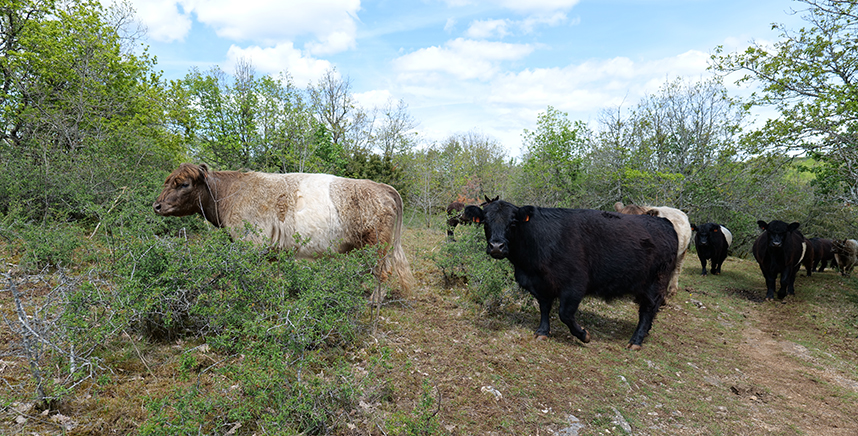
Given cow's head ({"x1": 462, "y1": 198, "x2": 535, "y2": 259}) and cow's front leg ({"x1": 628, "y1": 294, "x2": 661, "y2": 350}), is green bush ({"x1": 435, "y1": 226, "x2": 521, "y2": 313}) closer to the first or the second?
cow's head ({"x1": 462, "y1": 198, "x2": 535, "y2": 259})

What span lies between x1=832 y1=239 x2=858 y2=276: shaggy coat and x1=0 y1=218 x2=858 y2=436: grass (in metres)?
7.61

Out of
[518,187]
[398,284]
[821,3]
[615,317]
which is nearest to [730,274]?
[821,3]

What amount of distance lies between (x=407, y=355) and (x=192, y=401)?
2.28 metres

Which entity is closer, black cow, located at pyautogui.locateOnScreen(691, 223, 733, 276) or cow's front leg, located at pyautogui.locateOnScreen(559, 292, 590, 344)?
cow's front leg, located at pyautogui.locateOnScreen(559, 292, 590, 344)

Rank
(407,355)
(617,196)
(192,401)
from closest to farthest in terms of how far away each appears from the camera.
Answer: (192,401) < (407,355) < (617,196)

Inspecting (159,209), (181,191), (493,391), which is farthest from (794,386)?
(159,209)

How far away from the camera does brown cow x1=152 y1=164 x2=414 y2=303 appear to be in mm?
5750

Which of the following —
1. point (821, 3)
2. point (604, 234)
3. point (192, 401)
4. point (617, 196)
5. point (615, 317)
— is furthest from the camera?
point (617, 196)

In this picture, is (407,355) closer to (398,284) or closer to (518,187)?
(398,284)

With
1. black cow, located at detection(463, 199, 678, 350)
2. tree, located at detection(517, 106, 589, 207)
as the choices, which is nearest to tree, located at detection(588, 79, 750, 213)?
tree, located at detection(517, 106, 589, 207)

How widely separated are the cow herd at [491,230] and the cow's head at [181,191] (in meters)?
0.01

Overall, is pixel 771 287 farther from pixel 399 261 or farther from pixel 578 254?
pixel 399 261

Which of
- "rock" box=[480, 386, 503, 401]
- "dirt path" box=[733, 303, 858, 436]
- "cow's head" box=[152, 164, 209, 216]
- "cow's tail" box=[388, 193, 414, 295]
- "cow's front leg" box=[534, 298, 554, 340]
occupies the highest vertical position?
"cow's head" box=[152, 164, 209, 216]

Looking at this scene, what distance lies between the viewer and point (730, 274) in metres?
13.7
